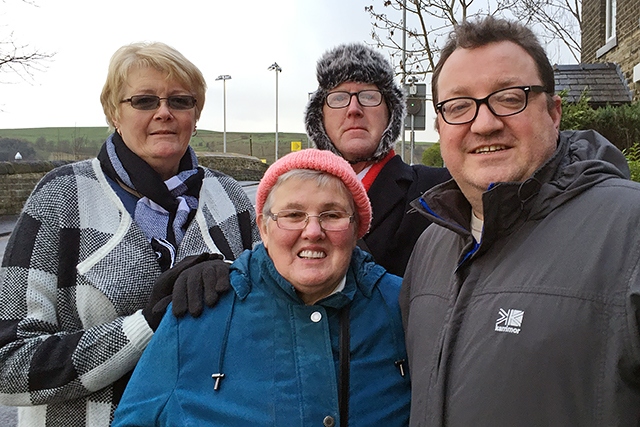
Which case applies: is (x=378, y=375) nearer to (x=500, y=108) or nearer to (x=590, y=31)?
(x=500, y=108)

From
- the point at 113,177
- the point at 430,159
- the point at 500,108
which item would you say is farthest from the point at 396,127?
the point at 430,159

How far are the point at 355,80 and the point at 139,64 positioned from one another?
1161 mm

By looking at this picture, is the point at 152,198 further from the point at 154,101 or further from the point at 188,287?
the point at 188,287

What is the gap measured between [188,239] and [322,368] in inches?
35.2

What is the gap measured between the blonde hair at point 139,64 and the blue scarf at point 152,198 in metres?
0.19

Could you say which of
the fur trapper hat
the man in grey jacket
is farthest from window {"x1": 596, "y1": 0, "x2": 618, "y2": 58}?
the man in grey jacket

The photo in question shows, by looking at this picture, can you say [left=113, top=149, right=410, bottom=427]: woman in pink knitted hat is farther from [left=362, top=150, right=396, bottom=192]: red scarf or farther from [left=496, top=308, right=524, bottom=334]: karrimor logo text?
[left=362, top=150, right=396, bottom=192]: red scarf

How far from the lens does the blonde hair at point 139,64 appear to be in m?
2.41

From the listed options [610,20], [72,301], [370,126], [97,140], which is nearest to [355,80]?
[370,126]

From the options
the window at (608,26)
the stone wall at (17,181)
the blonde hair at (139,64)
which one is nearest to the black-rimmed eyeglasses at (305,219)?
the blonde hair at (139,64)

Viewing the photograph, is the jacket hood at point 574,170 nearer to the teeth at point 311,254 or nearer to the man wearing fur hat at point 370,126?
the teeth at point 311,254

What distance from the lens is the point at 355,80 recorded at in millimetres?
3037

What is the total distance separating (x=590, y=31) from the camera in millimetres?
15109

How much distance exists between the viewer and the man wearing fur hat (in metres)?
2.90
